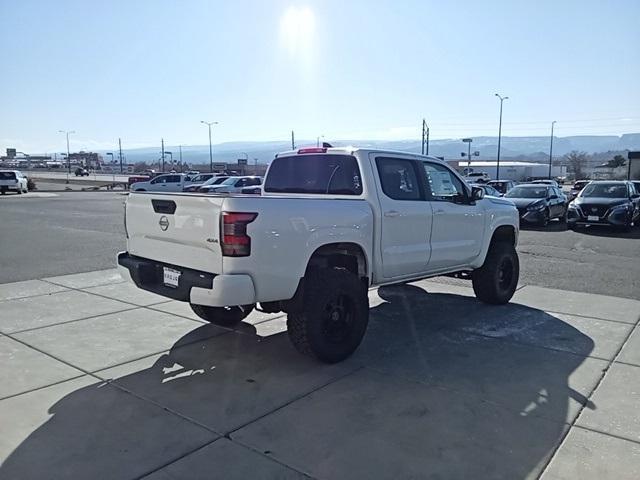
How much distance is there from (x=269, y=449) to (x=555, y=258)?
10.0 meters

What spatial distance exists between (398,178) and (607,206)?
1386 cm

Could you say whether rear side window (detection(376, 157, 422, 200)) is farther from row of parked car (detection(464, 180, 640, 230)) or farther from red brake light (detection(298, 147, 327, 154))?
row of parked car (detection(464, 180, 640, 230))

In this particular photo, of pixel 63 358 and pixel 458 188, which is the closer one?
pixel 63 358

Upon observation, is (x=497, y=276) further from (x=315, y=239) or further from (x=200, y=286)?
(x=200, y=286)

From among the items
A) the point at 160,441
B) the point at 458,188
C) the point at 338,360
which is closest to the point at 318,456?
the point at 160,441

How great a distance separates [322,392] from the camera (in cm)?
438

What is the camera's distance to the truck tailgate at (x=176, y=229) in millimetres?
4359

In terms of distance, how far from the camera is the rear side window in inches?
227

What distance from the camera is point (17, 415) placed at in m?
3.92

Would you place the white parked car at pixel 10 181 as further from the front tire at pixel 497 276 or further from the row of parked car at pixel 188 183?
the front tire at pixel 497 276

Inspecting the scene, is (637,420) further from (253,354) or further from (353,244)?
(253,354)

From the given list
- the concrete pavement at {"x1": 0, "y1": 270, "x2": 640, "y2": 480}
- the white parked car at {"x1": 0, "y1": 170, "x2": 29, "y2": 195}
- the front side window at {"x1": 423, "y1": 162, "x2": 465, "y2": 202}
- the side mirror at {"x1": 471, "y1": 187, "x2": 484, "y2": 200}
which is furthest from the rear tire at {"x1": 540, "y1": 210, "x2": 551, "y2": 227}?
the white parked car at {"x1": 0, "y1": 170, "x2": 29, "y2": 195}

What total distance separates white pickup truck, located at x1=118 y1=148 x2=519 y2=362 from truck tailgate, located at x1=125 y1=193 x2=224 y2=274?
0.03 ft

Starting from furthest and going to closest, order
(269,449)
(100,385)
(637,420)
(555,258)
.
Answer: (555,258), (100,385), (637,420), (269,449)
